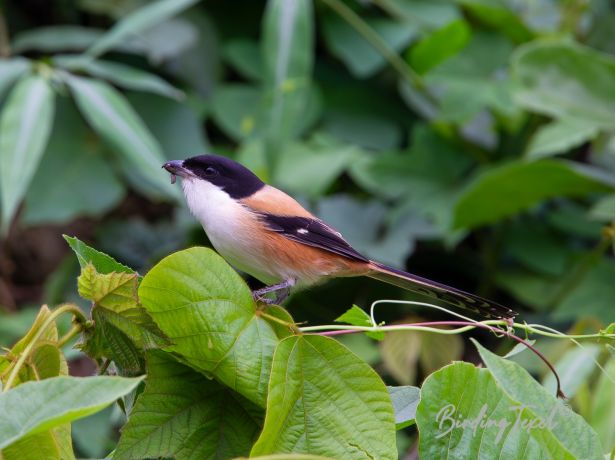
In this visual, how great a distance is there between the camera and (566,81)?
11.0ft

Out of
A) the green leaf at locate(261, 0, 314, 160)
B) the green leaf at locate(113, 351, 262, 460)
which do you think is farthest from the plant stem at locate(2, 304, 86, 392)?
the green leaf at locate(261, 0, 314, 160)

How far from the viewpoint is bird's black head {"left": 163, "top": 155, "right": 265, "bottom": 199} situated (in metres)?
1.82

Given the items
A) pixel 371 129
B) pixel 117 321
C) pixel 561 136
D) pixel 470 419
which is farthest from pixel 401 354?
pixel 117 321

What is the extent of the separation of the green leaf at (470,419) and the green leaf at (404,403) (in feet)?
0.25

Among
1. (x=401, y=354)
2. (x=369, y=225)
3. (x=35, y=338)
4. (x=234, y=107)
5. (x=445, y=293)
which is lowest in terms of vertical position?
(x=401, y=354)

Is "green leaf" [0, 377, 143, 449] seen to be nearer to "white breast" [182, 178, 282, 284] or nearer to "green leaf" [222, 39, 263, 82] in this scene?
"white breast" [182, 178, 282, 284]

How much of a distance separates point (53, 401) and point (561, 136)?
266cm

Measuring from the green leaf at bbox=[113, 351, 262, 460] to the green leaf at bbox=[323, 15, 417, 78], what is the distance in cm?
276

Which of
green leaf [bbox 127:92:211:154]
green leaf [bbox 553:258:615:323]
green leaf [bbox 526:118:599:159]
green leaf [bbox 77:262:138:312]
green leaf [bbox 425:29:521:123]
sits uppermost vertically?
green leaf [bbox 77:262:138:312]

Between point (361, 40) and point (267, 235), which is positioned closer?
point (267, 235)

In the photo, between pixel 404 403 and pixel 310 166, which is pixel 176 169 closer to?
pixel 404 403

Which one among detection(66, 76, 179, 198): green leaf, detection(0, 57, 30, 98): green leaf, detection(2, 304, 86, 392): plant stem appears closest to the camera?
detection(2, 304, 86, 392): plant stem

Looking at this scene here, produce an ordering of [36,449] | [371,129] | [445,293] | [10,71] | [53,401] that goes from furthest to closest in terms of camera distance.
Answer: [371,129] < [10,71] < [445,293] < [36,449] < [53,401]

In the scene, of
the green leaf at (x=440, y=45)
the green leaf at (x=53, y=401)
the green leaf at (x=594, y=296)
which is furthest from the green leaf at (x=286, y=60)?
the green leaf at (x=53, y=401)
